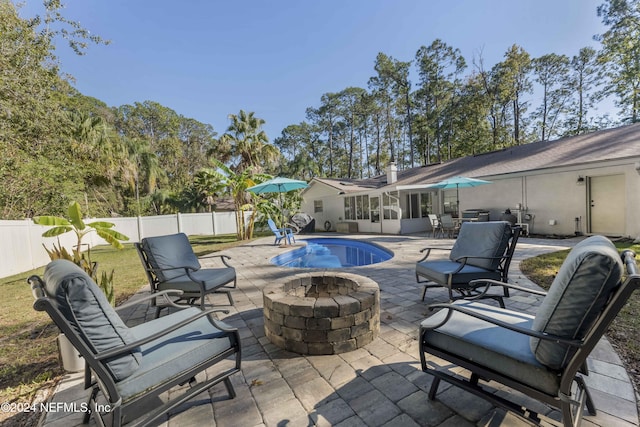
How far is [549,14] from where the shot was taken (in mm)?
15789

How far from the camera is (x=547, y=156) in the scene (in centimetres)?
1188

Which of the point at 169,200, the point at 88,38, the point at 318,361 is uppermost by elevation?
the point at 88,38

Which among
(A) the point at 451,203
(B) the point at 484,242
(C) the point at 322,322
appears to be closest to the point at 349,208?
(A) the point at 451,203

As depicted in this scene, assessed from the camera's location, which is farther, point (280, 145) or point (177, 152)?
point (280, 145)

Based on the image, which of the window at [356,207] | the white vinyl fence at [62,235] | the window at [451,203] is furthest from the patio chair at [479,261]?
the window at [356,207]

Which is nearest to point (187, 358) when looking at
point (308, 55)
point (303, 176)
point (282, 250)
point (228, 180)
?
point (282, 250)

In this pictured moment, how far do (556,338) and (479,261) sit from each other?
2.90 m

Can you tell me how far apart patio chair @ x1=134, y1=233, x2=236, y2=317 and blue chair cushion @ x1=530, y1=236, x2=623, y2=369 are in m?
3.81

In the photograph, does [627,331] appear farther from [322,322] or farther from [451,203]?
[451,203]

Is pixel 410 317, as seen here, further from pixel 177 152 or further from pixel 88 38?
pixel 177 152

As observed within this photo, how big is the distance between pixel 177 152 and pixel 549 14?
3288cm

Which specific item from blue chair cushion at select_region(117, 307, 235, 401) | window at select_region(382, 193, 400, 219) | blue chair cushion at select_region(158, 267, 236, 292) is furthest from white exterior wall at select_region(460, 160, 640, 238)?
blue chair cushion at select_region(117, 307, 235, 401)

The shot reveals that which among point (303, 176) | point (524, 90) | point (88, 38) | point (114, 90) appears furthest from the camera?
point (303, 176)

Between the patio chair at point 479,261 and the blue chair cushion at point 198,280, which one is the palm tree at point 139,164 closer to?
the blue chair cushion at point 198,280
